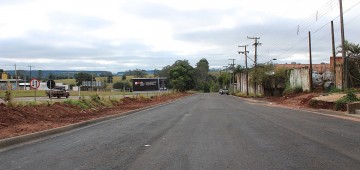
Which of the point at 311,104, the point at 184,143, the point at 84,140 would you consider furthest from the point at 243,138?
the point at 311,104

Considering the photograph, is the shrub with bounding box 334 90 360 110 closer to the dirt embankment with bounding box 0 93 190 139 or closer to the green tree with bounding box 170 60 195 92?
the dirt embankment with bounding box 0 93 190 139

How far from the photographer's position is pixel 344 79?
35688 millimetres

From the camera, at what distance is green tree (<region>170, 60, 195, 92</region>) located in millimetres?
114812

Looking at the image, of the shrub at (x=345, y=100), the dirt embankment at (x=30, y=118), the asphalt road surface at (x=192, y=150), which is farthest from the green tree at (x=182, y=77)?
the asphalt road surface at (x=192, y=150)

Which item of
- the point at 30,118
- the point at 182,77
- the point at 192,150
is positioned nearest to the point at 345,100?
the point at 30,118

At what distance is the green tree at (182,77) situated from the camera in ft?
377

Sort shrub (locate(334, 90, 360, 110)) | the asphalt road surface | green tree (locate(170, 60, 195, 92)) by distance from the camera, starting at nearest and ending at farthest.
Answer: the asphalt road surface → shrub (locate(334, 90, 360, 110)) → green tree (locate(170, 60, 195, 92))

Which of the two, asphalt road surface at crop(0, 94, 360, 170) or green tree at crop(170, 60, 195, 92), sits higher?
green tree at crop(170, 60, 195, 92)

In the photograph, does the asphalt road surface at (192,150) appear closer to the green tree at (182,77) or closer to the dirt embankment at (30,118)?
the dirt embankment at (30,118)

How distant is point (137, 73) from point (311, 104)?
12525cm

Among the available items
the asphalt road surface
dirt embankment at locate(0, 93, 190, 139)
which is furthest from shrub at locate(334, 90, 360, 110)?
dirt embankment at locate(0, 93, 190, 139)

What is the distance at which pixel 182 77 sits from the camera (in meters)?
116

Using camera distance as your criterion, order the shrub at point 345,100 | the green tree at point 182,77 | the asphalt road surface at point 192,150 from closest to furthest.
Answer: the asphalt road surface at point 192,150 → the shrub at point 345,100 → the green tree at point 182,77

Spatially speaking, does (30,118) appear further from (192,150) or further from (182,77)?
(182,77)
